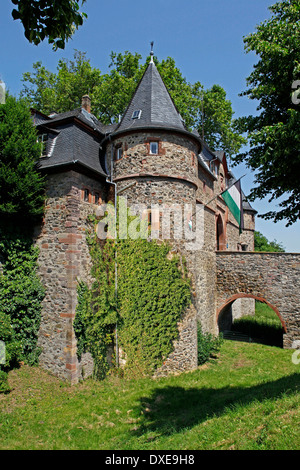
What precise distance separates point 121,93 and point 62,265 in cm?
1607

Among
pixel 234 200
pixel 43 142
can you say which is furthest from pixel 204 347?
pixel 43 142

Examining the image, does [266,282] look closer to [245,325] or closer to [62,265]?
[245,325]

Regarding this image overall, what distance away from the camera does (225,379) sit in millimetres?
11406

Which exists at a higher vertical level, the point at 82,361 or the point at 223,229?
the point at 223,229

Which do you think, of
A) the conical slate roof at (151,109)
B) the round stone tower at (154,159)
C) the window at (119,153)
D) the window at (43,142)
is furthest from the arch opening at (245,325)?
the window at (43,142)

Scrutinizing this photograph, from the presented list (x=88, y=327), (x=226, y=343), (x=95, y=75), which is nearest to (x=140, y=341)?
(x=88, y=327)

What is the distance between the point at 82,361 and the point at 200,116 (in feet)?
74.7

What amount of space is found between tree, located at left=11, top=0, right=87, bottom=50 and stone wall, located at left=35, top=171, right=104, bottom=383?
6.19 meters

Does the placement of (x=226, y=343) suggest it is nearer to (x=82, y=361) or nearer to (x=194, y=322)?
(x=194, y=322)

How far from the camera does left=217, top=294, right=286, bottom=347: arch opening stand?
18136 millimetres

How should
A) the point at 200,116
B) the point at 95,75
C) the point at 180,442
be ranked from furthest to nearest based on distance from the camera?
the point at 200,116 → the point at 95,75 → the point at 180,442

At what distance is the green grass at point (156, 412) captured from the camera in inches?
211

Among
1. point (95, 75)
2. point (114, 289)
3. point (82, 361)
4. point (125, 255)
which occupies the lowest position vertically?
point (82, 361)

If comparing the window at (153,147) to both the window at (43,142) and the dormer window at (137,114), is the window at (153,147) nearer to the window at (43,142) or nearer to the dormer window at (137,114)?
the dormer window at (137,114)
